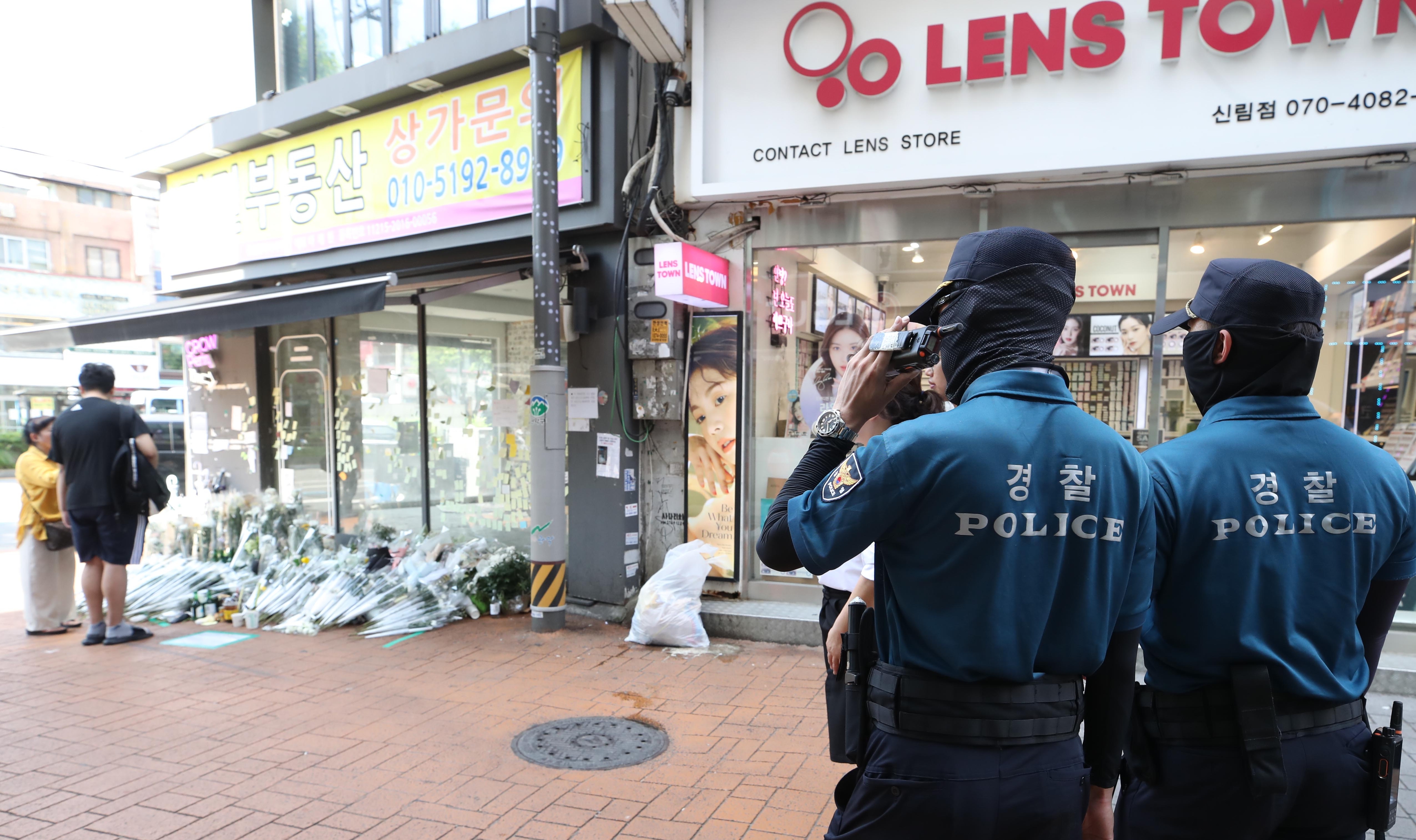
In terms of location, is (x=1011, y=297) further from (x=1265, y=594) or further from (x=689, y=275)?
(x=689, y=275)

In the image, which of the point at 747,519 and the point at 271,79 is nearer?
the point at 747,519

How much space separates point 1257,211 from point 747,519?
4.23 metres

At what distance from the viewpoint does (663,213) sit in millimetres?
6414

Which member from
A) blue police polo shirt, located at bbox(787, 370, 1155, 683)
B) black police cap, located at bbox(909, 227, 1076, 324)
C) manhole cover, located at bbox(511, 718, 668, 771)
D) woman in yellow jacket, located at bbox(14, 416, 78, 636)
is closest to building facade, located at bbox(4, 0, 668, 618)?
woman in yellow jacket, located at bbox(14, 416, 78, 636)

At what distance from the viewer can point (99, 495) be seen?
19.2 feet

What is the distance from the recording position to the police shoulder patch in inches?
61.1

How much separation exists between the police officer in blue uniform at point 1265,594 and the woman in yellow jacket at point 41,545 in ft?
24.6

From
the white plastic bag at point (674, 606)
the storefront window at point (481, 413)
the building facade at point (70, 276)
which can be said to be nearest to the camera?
the white plastic bag at point (674, 606)

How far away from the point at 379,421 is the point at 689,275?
488cm

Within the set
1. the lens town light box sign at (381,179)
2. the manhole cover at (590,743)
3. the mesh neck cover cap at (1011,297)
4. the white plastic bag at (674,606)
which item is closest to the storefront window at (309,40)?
Result: the lens town light box sign at (381,179)

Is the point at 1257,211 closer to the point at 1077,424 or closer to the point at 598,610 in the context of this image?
the point at 1077,424

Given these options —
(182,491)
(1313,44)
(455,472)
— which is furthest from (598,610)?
(182,491)

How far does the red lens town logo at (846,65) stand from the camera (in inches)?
221

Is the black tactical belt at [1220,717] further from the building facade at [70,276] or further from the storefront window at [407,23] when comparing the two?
the building facade at [70,276]
